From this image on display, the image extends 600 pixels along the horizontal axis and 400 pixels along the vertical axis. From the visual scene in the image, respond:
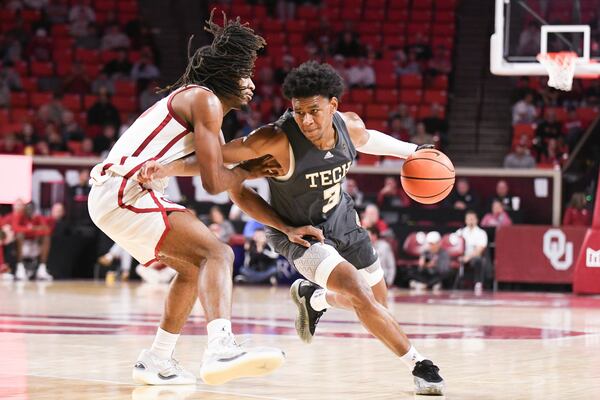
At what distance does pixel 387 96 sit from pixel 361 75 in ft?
2.13

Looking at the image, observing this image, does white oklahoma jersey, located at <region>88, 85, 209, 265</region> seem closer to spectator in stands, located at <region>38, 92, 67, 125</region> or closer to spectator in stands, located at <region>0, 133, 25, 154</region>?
spectator in stands, located at <region>0, 133, 25, 154</region>

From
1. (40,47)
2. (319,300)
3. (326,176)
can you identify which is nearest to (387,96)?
(40,47)

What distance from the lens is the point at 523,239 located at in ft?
50.9

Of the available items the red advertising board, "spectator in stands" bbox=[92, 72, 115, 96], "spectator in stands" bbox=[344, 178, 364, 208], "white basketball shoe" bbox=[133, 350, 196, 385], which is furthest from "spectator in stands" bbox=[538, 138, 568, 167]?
"white basketball shoe" bbox=[133, 350, 196, 385]

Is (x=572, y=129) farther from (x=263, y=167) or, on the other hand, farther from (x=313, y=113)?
(x=313, y=113)

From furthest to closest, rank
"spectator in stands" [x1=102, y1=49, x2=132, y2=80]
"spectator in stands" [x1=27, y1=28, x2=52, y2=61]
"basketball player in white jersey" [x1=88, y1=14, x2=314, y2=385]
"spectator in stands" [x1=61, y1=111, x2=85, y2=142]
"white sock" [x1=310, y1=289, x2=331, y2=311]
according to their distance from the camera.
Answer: "spectator in stands" [x1=27, y1=28, x2=52, y2=61] → "spectator in stands" [x1=102, y1=49, x2=132, y2=80] → "spectator in stands" [x1=61, y1=111, x2=85, y2=142] → "white sock" [x1=310, y1=289, x2=331, y2=311] → "basketball player in white jersey" [x1=88, y1=14, x2=314, y2=385]

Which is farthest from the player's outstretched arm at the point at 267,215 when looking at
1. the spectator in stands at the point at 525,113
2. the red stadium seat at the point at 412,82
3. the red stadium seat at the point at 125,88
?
the red stadium seat at the point at 125,88

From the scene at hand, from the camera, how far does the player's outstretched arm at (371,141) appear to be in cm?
613

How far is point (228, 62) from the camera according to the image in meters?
5.60

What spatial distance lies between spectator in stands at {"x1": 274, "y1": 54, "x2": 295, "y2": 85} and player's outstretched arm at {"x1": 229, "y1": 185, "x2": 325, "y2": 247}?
13.9 m

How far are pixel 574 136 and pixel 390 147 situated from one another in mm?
12130

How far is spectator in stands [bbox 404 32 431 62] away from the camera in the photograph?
20.4 metres

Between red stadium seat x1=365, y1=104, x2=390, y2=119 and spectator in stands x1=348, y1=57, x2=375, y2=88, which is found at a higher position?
spectator in stands x1=348, y1=57, x2=375, y2=88

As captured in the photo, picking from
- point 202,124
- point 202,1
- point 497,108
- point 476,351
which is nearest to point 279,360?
point 202,124
